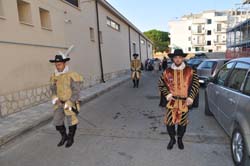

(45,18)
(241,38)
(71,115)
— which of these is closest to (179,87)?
(71,115)

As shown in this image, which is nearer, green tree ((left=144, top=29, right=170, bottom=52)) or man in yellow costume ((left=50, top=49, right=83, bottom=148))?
man in yellow costume ((left=50, top=49, right=83, bottom=148))

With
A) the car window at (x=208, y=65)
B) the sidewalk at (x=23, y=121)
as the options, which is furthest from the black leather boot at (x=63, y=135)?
the car window at (x=208, y=65)

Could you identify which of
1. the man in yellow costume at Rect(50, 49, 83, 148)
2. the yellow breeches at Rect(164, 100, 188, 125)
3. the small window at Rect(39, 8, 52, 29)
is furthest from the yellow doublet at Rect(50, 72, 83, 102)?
the small window at Rect(39, 8, 52, 29)

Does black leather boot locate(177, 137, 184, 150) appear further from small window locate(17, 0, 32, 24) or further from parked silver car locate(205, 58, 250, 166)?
small window locate(17, 0, 32, 24)

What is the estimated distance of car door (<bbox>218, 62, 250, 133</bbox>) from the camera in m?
3.86

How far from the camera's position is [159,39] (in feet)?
290

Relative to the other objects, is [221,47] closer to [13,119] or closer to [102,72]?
[102,72]

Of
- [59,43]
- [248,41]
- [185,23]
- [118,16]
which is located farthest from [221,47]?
[59,43]

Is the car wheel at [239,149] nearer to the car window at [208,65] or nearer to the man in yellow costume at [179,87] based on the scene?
the man in yellow costume at [179,87]

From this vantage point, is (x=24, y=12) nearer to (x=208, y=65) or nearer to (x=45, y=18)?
(x=45, y=18)

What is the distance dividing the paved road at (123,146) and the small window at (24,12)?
13.5 feet

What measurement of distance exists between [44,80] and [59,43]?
198 centimetres

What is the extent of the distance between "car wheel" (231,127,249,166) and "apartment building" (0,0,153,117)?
585 centimetres

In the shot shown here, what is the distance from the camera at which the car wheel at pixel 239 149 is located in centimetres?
328
